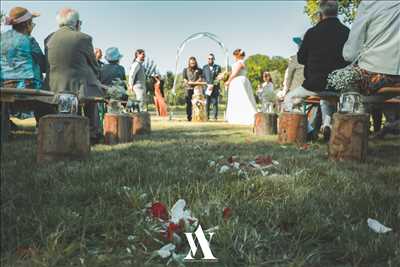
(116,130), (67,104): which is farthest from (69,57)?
(67,104)

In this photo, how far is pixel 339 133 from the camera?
4.70m

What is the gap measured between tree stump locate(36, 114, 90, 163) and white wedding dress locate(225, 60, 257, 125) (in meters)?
9.52

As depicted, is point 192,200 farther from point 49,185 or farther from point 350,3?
point 350,3

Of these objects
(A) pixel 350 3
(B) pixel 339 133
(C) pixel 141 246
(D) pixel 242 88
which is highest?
(A) pixel 350 3

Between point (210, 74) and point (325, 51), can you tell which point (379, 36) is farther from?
point (210, 74)

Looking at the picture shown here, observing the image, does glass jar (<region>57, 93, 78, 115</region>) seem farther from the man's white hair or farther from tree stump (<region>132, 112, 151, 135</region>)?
tree stump (<region>132, 112, 151, 135</region>)

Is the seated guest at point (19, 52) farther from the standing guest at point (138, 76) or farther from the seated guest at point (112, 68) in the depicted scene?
the standing guest at point (138, 76)

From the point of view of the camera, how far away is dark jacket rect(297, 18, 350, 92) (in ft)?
21.0

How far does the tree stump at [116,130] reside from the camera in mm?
6707

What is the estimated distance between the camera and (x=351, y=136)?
4.67m

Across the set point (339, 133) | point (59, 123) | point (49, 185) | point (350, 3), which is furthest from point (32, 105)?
point (350, 3)

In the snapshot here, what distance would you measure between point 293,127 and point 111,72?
16.1 feet

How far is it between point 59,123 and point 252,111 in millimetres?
9683

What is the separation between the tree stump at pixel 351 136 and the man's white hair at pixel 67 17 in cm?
400
